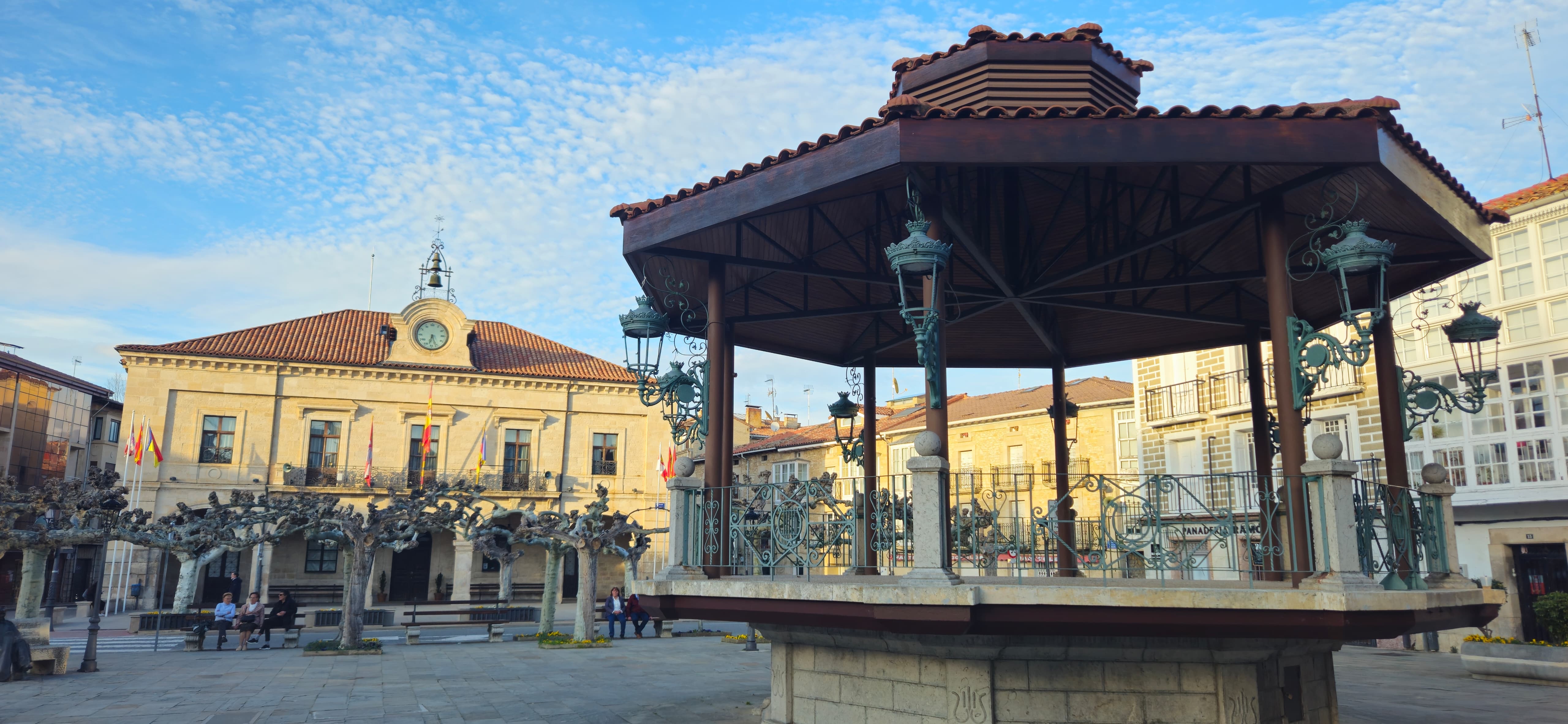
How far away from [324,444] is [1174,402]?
119 ft

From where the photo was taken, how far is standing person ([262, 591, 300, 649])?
2478cm

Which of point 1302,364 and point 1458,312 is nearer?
point 1302,364

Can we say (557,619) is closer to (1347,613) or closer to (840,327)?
(840,327)

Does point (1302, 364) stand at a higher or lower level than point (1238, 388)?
lower

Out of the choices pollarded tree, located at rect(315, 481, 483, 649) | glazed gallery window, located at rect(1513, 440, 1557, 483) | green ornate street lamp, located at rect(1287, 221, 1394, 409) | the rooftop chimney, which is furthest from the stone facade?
green ornate street lamp, located at rect(1287, 221, 1394, 409)

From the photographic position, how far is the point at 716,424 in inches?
426

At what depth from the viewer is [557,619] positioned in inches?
1426

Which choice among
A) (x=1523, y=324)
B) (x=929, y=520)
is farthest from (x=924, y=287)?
(x=1523, y=324)

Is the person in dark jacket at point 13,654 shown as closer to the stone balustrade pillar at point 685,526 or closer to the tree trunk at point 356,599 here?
the tree trunk at point 356,599

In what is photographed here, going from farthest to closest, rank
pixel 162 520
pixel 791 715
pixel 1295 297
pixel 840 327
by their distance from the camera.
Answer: pixel 162 520
pixel 840 327
pixel 1295 297
pixel 791 715

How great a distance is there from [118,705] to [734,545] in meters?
10.8

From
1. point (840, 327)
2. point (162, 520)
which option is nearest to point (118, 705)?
point (840, 327)

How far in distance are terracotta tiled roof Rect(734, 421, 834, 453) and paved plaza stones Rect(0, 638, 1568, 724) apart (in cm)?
2757

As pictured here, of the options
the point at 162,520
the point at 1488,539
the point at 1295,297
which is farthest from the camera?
the point at 162,520
